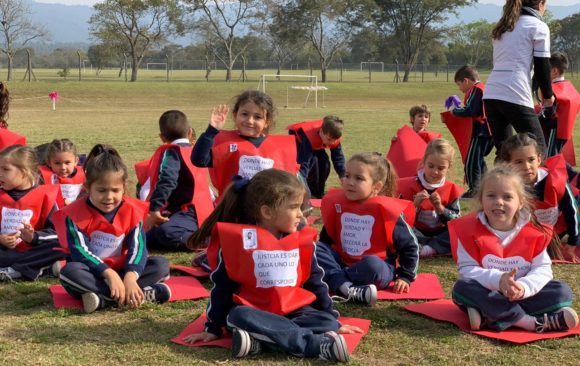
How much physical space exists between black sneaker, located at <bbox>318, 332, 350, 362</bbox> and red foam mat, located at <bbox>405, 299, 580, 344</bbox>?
962mm

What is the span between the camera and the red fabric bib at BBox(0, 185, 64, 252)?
5785mm

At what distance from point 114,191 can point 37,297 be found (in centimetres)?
93

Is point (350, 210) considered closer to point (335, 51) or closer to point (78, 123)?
point (78, 123)

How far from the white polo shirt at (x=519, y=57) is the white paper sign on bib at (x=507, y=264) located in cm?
272

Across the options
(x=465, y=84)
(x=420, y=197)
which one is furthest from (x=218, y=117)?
(x=465, y=84)

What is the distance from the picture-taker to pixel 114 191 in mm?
5027

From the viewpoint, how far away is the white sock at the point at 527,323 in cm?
446

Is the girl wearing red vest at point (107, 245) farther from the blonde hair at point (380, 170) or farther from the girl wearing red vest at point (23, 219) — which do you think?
the blonde hair at point (380, 170)

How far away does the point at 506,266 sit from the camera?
462 centimetres

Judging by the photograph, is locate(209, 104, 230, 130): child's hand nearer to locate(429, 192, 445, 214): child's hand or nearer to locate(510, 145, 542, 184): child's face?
locate(429, 192, 445, 214): child's hand

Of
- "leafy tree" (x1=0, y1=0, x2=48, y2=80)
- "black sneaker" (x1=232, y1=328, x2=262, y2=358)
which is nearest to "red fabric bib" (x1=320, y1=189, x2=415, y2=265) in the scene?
"black sneaker" (x1=232, y1=328, x2=262, y2=358)

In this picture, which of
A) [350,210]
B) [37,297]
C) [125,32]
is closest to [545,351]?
[350,210]

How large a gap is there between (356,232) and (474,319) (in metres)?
1.26

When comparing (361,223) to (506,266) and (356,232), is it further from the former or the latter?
(506,266)
